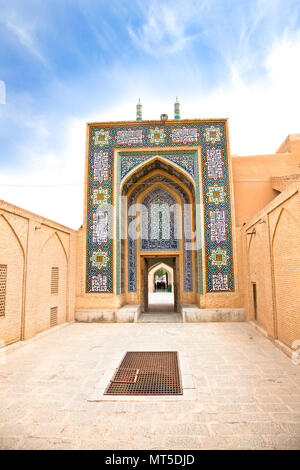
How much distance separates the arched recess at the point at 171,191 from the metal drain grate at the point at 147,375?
4705 mm

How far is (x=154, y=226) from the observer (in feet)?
33.8

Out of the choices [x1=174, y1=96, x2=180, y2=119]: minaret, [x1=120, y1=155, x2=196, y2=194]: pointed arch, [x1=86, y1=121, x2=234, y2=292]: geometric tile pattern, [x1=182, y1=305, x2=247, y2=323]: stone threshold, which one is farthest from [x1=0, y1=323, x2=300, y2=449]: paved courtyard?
[x1=174, y1=96, x2=180, y2=119]: minaret

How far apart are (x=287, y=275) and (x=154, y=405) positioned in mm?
3401

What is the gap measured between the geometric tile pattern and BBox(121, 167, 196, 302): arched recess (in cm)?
81

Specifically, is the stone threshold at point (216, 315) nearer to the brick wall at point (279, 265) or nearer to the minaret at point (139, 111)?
the brick wall at point (279, 265)

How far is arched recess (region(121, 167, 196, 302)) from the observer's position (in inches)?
393

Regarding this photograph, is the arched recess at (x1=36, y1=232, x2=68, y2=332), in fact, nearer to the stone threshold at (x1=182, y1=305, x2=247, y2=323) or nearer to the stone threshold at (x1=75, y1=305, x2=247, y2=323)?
the stone threshold at (x1=75, y1=305, x2=247, y2=323)

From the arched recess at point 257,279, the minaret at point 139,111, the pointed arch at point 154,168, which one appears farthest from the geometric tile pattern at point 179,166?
the arched recess at point 257,279

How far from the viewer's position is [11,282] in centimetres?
567

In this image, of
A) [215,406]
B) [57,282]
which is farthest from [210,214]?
[215,406]

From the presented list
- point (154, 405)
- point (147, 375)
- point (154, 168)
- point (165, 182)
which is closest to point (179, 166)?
point (154, 168)

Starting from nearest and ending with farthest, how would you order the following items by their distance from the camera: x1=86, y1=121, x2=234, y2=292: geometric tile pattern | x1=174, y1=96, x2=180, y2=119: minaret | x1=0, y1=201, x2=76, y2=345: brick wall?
x1=0, y1=201, x2=76, y2=345: brick wall < x1=86, y1=121, x2=234, y2=292: geometric tile pattern < x1=174, y1=96, x2=180, y2=119: minaret

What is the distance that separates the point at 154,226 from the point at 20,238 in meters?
5.24

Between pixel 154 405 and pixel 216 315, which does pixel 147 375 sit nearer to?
pixel 154 405
